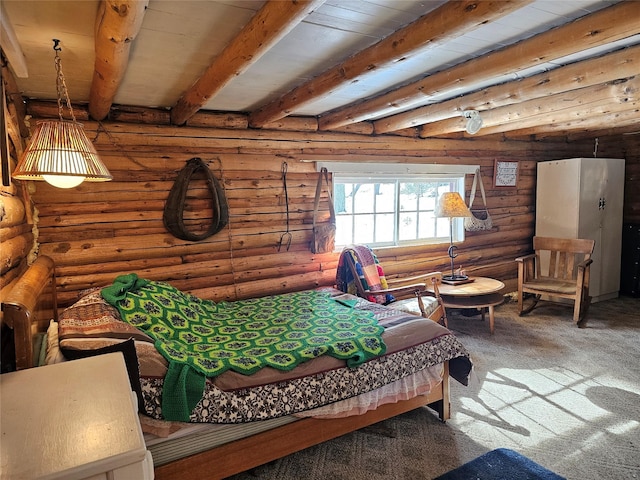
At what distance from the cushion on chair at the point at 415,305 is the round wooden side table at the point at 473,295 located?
0.21 m

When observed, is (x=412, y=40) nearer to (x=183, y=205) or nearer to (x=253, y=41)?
(x=253, y=41)

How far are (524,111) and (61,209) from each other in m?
3.72

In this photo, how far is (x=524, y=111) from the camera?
344cm

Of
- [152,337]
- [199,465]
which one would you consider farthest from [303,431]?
[152,337]


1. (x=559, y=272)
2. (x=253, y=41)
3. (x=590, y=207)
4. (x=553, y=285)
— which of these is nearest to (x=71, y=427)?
(x=253, y=41)

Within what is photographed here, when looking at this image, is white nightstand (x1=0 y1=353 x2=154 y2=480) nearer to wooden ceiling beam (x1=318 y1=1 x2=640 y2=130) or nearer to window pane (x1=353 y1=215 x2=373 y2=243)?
wooden ceiling beam (x1=318 y1=1 x2=640 y2=130)

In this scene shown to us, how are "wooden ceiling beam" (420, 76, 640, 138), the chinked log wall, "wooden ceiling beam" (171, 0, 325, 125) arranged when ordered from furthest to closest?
the chinked log wall
"wooden ceiling beam" (420, 76, 640, 138)
"wooden ceiling beam" (171, 0, 325, 125)

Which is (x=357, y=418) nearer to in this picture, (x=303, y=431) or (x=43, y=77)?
(x=303, y=431)

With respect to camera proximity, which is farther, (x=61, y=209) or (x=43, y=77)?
(x=61, y=209)

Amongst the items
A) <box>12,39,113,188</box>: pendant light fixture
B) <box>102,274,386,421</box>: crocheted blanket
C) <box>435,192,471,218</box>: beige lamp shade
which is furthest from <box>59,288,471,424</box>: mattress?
<box>435,192,471,218</box>: beige lamp shade

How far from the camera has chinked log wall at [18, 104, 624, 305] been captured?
3.06 m

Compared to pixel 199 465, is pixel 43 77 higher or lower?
higher

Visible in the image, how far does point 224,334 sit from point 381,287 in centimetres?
165

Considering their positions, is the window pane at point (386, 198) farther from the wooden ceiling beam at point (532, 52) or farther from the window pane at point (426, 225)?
the wooden ceiling beam at point (532, 52)
